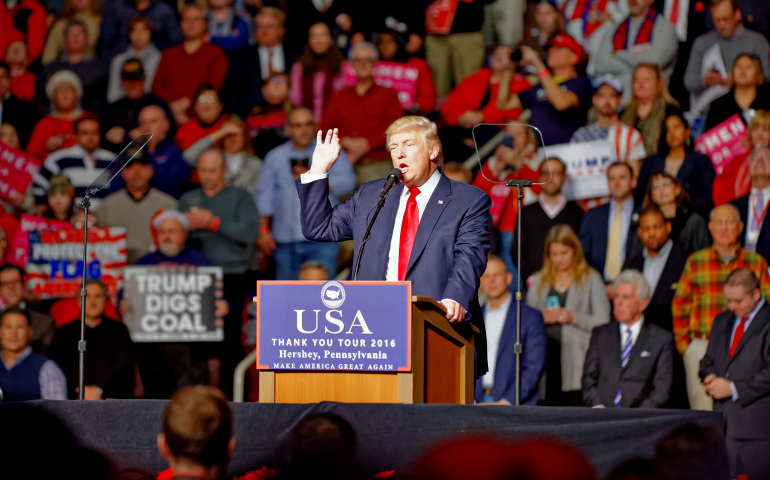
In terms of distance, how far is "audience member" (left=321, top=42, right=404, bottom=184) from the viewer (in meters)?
6.58

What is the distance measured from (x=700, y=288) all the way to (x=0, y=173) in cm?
524

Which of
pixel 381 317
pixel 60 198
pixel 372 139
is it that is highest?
pixel 372 139

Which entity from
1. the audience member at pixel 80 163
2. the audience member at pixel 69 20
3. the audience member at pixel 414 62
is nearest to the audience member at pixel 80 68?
the audience member at pixel 69 20

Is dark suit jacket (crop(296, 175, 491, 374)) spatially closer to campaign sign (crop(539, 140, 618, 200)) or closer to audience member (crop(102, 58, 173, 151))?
campaign sign (crop(539, 140, 618, 200))

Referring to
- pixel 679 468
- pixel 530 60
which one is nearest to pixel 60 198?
pixel 530 60

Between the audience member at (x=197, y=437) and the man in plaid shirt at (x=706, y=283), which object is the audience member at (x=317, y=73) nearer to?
the man in plaid shirt at (x=706, y=283)

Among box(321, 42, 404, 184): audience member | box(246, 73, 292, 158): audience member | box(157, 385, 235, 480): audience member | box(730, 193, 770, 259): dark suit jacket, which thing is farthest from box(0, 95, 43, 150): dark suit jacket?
box(157, 385, 235, 480): audience member

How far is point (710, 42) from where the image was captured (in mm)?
6379

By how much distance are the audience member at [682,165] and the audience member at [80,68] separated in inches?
170

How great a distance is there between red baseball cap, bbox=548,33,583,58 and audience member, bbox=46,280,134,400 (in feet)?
12.2

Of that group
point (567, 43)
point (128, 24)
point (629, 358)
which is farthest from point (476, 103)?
point (128, 24)

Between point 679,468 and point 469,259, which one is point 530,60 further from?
point 679,468

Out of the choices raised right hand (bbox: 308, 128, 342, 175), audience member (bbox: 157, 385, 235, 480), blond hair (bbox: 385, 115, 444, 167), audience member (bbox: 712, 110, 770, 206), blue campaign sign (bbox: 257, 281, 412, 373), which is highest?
audience member (bbox: 712, 110, 770, 206)

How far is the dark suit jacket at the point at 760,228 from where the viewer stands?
5691 millimetres
